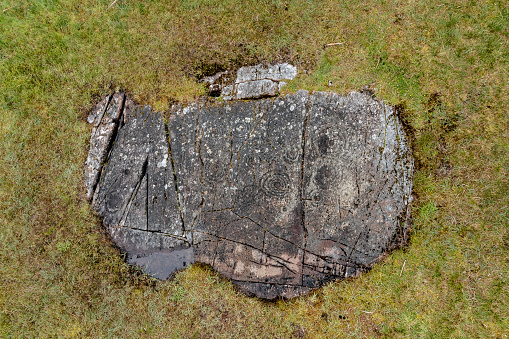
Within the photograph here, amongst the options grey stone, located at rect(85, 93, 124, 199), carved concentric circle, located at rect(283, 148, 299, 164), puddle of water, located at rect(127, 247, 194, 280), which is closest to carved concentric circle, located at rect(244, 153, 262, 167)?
carved concentric circle, located at rect(283, 148, 299, 164)

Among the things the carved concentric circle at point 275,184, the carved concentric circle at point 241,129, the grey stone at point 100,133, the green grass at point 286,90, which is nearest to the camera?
the green grass at point 286,90

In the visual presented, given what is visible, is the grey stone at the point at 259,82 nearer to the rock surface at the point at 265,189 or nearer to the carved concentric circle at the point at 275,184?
the rock surface at the point at 265,189

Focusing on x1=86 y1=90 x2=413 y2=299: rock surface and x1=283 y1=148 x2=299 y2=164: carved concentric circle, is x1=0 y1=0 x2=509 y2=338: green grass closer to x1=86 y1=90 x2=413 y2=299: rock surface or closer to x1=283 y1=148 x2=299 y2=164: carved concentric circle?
x1=86 y1=90 x2=413 y2=299: rock surface

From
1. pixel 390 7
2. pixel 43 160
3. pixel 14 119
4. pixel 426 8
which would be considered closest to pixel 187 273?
pixel 43 160

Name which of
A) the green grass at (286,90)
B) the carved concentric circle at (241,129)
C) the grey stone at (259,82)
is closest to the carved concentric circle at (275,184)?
the carved concentric circle at (241,129)

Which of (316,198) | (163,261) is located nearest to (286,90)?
(316,198)
